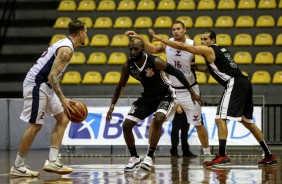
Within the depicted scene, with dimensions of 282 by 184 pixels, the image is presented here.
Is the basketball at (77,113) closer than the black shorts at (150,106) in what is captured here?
Yes

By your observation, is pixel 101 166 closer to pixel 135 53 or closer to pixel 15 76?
pixel 135 53

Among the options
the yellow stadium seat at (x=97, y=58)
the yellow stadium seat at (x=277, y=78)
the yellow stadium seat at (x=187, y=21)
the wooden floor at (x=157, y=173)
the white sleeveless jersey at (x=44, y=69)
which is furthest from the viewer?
the yellow stadium seat at (x=187, y=21)

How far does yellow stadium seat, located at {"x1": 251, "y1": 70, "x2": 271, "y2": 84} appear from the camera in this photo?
57.7ft

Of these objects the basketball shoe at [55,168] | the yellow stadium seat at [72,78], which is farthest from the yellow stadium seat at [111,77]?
the basketball shoe at [55,168]

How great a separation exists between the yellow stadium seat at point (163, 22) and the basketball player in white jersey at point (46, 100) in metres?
9.77

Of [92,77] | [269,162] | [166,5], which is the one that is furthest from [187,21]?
[269,162]

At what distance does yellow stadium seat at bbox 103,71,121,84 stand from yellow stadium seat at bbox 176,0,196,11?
298 cm

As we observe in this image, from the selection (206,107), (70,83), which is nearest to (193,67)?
(206,107)

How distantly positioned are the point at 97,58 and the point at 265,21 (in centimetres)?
446

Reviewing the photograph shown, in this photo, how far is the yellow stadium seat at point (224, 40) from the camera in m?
18.5

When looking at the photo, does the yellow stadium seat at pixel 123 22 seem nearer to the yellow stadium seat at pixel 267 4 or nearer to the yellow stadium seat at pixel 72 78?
the yellow stadium seat at pixel 72 78

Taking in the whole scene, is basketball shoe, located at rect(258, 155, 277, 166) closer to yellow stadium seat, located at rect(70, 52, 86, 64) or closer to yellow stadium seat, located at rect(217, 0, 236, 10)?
yellow stadium seat, located at rect(70, 52, 86, 64)

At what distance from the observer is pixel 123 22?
1972 centimetres

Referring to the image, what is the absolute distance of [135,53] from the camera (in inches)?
402
